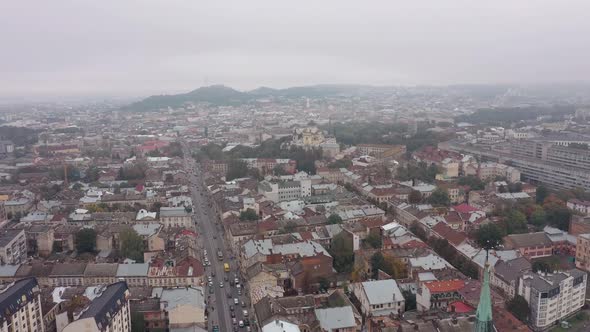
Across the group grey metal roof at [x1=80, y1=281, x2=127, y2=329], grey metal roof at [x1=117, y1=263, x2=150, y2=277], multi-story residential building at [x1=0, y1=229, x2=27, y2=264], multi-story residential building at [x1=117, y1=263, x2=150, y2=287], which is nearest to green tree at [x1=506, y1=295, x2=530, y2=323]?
grey metal roof at [x1=80, y1=281, x2=127, y2=329]

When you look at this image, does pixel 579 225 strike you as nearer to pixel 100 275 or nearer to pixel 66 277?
pixel 100 275

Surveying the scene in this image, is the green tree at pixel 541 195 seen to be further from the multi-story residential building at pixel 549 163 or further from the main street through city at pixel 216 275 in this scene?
the main street through city at pixel 216 275

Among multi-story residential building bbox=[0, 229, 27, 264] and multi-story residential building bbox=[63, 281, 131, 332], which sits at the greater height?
multi-story residential building bbox=[63, 281, 131, 332]

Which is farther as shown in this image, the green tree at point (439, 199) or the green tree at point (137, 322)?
the green tree at point (439, 199)

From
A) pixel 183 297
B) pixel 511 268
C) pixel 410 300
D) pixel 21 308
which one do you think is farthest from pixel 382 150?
pixel 21 308

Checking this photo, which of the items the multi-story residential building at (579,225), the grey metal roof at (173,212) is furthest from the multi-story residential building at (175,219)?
the multi-story residential building at (579,225)

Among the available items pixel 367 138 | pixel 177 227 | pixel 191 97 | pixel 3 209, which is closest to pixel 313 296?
pixel 177 227

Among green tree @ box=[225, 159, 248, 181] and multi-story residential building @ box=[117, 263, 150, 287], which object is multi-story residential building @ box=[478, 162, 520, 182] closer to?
green tree @ box=[225, 159, 248, 181]
